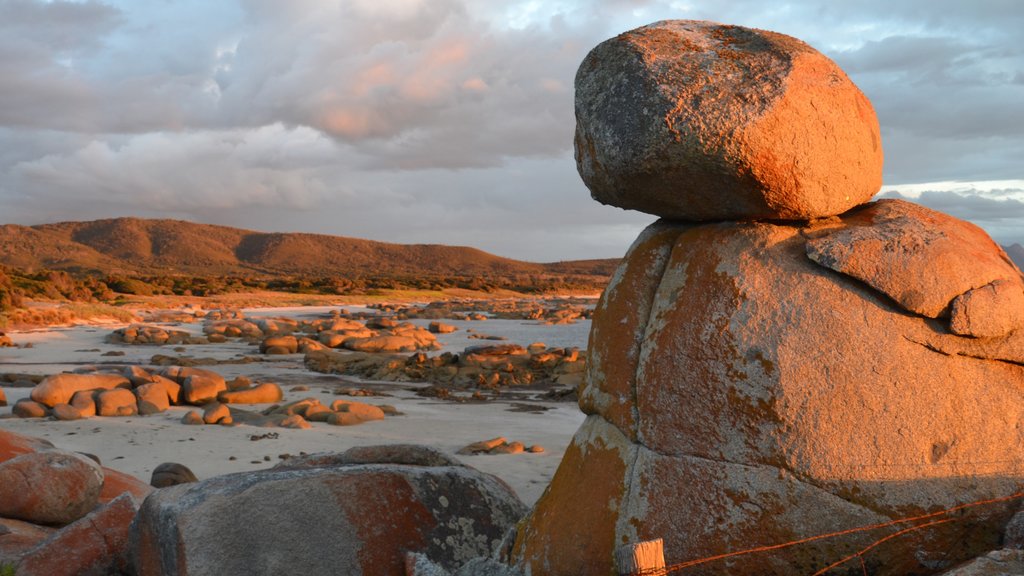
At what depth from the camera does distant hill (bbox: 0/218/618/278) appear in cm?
11600

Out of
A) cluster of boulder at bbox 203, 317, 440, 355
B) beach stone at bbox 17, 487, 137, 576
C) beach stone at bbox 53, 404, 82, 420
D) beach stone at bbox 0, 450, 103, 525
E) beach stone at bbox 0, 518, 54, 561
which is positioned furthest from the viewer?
cluster of boulder at bbox 203, 317, 440, 355

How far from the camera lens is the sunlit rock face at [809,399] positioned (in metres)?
4.82

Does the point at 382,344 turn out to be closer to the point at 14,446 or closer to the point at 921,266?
the point at 14,446

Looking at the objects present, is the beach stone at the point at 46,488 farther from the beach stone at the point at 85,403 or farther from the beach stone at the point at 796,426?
the beach stone at the point at 85,403

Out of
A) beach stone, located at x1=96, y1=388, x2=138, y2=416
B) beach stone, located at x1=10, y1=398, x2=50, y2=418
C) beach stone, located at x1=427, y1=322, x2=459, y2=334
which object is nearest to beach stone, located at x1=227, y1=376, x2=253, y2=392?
beach stone, located at x1=96, y1=388, x2=138, y2=416

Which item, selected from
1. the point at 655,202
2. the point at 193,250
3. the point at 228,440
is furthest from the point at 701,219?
the point at 193,250

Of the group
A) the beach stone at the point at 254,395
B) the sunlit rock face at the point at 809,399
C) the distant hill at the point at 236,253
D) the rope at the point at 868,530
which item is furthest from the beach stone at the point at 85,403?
the distant hill at the point at 236,253

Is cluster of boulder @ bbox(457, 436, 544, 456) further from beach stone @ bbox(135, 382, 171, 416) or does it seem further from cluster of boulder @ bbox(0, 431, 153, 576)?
beach stone @ bbox(135, 382, 171, 416)

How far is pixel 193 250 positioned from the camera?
13212cm

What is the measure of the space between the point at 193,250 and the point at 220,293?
7574cm

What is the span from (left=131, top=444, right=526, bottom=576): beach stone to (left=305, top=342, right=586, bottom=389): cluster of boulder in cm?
1392

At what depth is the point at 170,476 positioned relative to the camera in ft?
31.3

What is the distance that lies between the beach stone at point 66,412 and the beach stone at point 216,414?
202 cm

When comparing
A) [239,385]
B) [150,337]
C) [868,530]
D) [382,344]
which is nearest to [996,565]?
[868,530]
